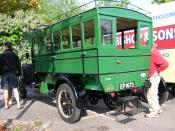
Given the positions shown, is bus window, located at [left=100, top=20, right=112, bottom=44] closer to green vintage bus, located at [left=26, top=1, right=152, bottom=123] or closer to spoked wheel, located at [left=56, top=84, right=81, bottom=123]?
green vintage bus, located at [left=26, top=1, right=152, bottom=123]

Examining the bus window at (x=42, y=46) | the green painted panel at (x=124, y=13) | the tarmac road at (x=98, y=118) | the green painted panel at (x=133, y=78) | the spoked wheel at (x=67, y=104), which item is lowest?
the tarmac road at (x=98, y=118)

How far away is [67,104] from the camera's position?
7.72 m

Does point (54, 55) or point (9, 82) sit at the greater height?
point (54, 55)

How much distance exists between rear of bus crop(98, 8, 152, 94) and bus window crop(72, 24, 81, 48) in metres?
0.80

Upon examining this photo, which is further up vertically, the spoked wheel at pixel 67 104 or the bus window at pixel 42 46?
the bus window at pixel 42 46

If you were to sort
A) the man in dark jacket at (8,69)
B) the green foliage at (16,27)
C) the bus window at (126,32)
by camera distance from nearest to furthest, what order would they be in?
the bus window at (126,32) → the man in dark jacket at (8,69) → the green foliage at (16,27)

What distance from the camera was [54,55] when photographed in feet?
27.8

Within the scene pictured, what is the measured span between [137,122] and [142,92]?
4.08ft

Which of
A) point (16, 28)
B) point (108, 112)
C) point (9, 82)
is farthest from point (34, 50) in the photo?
Answer: point (16, 28)

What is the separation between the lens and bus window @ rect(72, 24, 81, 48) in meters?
7.35

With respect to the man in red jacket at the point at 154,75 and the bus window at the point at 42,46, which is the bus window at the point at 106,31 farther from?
the bus window at the point at 42,46

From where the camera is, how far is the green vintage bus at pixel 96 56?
6.67 metres

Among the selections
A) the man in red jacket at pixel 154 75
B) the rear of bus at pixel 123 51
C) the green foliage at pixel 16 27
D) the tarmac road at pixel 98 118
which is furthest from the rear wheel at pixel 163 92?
the green foliage at pixel 16 27

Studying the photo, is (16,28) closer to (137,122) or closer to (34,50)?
(34,50)
